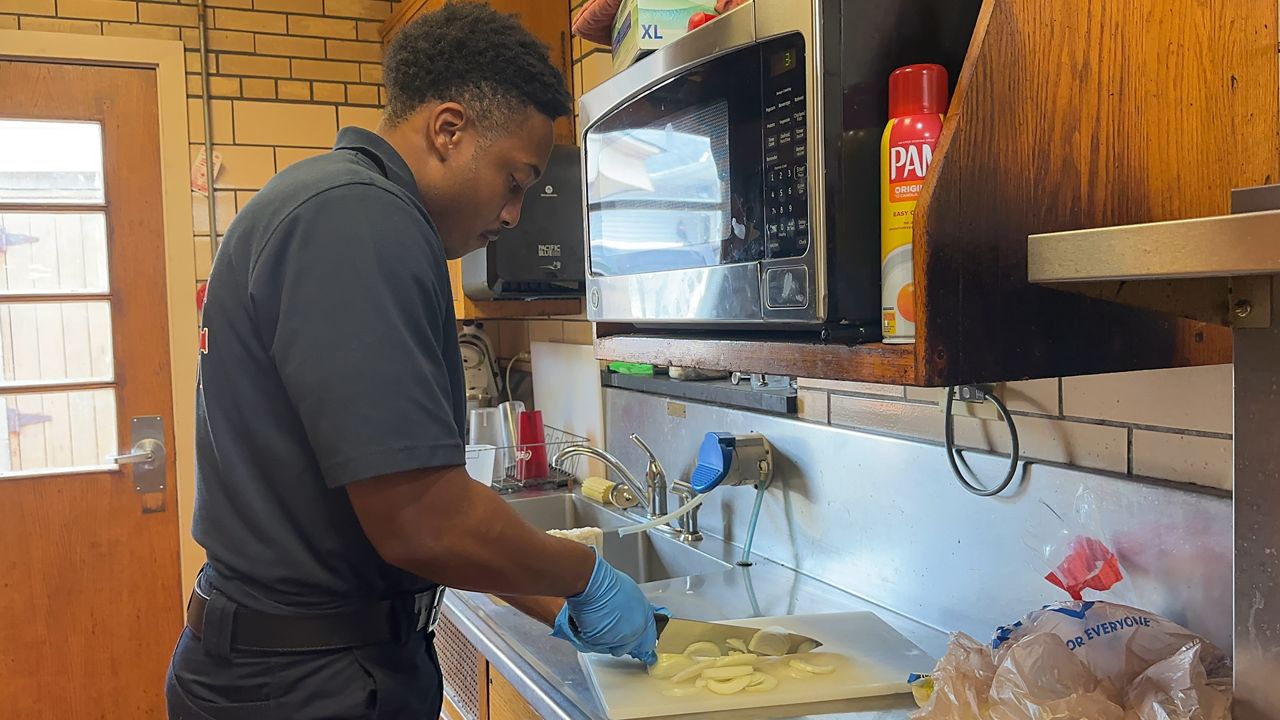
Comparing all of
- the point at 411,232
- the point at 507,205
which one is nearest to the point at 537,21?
the point at 507,205

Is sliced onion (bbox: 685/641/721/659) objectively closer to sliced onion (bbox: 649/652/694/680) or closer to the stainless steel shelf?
sliced onion (bbox: 649/652/694/680)

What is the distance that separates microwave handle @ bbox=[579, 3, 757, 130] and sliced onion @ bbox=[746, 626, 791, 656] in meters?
0.73

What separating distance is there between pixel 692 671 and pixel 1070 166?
28.6 inches

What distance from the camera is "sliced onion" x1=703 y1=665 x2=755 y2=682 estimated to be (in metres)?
1.14

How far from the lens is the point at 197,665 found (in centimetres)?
114

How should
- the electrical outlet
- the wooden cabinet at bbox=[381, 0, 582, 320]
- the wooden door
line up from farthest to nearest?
the wooden door
the wooden cabinet at bbox=[381, 0, 582, 320]
the electrical outlet

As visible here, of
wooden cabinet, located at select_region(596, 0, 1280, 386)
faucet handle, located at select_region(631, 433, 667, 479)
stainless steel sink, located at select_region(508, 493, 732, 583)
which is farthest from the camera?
faucet handle, located at select_region(631, 433, 667, 479)

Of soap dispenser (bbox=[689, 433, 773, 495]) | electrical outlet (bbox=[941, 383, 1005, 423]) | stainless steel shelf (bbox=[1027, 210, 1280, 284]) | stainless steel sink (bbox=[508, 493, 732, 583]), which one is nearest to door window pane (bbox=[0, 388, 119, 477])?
stainless steel sink (bbox=[508, 493, 732, 583])

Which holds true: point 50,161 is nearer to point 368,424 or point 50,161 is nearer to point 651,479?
point 651,479

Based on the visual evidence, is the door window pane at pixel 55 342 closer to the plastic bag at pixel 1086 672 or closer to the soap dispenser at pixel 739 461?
the soap dispenser at pixel 739 461

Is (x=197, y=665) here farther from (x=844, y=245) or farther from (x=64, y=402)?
(x=64, y=402)

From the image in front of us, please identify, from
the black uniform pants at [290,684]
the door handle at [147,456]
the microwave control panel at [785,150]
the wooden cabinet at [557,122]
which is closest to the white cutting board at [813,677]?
the black uniform pants at [290,684]

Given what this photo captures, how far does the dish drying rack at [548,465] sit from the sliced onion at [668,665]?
1.20 m

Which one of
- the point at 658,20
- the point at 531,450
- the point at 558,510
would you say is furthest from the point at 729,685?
the point at 531,450
